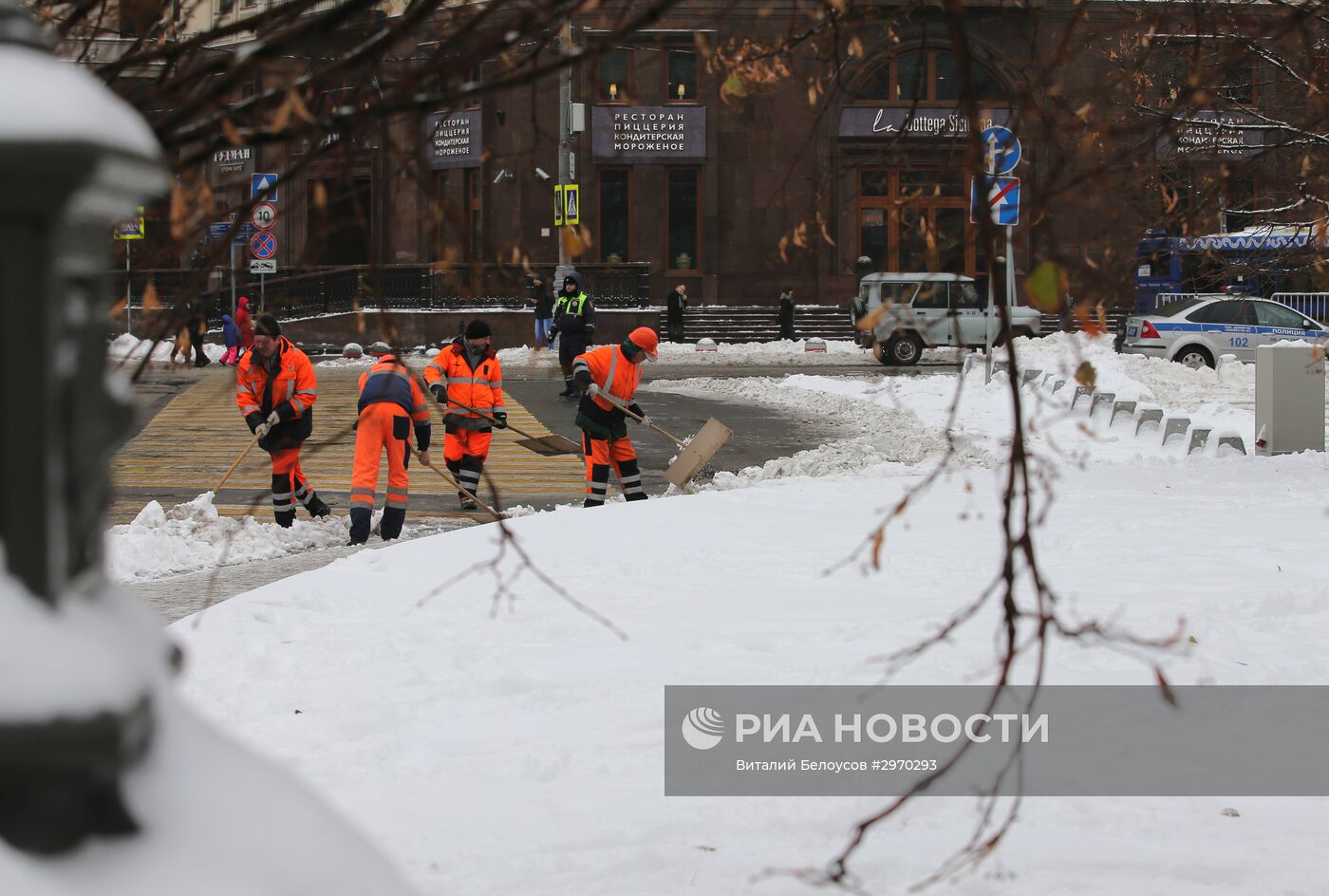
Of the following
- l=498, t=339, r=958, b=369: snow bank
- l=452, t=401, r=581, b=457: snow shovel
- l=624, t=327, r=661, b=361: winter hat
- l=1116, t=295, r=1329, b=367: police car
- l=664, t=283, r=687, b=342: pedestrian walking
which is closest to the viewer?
l=624, t=327, r=661, b=361: winter hat

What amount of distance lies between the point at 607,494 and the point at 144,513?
13.7ft

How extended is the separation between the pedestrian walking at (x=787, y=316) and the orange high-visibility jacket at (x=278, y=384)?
2469cm

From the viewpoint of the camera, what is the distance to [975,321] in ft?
101

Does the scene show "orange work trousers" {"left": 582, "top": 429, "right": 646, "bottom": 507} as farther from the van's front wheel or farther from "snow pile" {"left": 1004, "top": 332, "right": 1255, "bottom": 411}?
the van's front wheel

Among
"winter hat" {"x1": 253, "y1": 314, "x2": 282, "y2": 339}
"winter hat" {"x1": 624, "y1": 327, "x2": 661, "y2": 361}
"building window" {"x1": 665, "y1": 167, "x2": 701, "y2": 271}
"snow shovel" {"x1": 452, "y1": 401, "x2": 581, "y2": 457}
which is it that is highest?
"building window" {"x1": 665, "y1": 167, "x2": 701, "y2": 271}

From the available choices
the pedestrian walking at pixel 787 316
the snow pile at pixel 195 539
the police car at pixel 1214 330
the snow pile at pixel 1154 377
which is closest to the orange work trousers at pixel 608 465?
the snow pile at pixel 195 539

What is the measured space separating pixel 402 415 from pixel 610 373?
5.64 feet

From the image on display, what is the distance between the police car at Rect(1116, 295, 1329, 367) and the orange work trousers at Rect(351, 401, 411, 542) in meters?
18.2

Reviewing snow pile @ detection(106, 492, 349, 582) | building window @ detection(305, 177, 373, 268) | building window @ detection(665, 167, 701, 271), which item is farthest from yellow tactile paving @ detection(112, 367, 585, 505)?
building window @ detection(665, 167, 701, 271)

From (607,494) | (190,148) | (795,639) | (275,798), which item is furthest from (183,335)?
(607,494)

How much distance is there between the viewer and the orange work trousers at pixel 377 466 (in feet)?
35.7

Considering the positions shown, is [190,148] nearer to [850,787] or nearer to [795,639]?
[850,787]

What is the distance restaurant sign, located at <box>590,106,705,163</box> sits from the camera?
126 ft

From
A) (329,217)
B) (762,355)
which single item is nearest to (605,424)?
(329,217)
